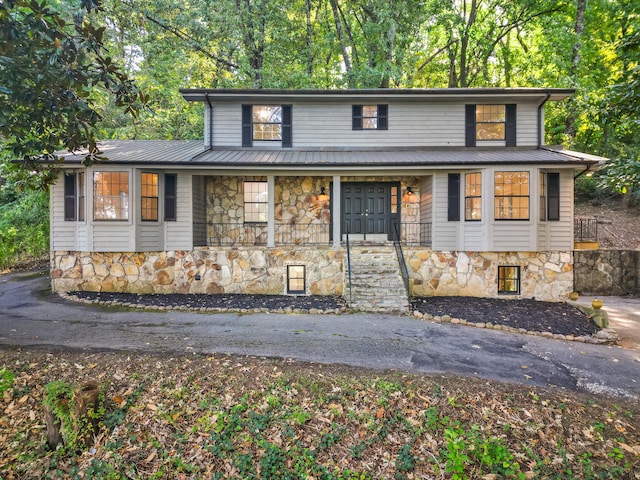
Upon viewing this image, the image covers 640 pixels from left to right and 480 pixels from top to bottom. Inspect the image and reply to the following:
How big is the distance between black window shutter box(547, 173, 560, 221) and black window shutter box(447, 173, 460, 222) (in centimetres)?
260

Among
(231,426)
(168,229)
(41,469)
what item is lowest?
(41,469)

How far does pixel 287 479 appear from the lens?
3.24 meters

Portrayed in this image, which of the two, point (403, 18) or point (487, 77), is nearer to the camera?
point (403, 18)

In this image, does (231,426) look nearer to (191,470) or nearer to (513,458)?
(191,470)

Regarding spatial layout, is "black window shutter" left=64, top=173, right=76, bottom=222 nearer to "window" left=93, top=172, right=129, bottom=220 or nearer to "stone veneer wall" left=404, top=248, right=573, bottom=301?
"window" left=93, top=172, right=129, bottom=220

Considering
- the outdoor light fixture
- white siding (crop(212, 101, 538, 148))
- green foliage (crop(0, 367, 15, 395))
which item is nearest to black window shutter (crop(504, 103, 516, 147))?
white siding (crop(212, 101, 538, 148))

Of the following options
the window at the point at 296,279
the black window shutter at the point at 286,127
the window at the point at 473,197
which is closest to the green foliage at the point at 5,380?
the window at the point at 296,279

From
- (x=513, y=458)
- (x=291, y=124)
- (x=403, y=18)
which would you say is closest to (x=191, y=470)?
(x=513, y=458)

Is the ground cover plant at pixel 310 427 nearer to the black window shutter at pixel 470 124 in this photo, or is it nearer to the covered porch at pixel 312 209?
the covered porch at pixel 312 209

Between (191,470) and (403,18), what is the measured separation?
18035 mm

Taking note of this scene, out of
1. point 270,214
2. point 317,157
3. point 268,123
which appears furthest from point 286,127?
point 270,214

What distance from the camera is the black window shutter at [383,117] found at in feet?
34.6

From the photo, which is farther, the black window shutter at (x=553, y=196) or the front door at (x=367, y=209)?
the front door at (x=367, y=209)

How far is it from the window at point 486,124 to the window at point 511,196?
2.06 meters
